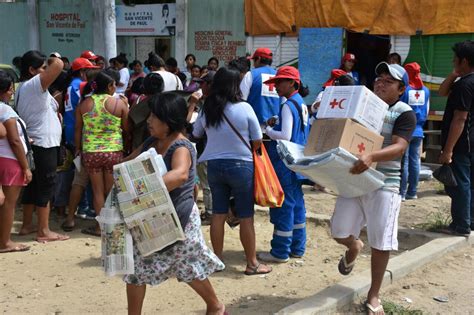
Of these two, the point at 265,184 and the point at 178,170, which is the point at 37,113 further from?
the point at 178,170

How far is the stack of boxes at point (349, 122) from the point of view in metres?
3.79

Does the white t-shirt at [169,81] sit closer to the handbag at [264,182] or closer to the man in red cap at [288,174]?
the man in red cap at [288,174]

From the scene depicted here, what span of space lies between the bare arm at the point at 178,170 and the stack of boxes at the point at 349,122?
0.90 meters

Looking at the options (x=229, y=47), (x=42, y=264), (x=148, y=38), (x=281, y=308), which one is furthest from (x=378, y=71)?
(x=148, y=38)

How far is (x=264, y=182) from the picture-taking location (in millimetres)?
4934

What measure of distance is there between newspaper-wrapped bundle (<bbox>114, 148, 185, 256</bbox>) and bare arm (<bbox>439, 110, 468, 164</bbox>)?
345cm

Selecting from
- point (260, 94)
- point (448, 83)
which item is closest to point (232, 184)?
point (260, 94)

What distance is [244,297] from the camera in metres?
4.66

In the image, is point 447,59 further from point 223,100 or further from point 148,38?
point 148,38

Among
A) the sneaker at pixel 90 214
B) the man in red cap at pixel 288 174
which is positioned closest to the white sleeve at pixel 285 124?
the man in red cap at pixel 288 174

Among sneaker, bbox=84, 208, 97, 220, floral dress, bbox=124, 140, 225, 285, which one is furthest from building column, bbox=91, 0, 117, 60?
floral dress, bbox=124, 140, 225, 285

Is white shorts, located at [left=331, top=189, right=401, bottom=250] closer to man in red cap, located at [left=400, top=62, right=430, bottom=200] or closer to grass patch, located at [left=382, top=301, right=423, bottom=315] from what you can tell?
grass patch, located at [left=382, top=301, right=423, bottom=315]

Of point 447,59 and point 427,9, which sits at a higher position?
point 427,9

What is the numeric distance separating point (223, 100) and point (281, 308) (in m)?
1.71
